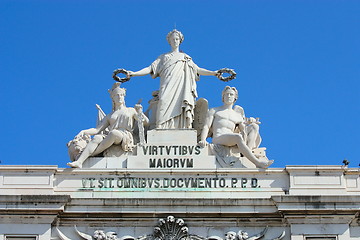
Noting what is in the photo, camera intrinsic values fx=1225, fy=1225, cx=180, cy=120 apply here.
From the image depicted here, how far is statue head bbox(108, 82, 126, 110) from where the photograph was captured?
3725 centimetres

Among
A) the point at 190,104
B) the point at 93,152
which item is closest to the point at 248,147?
the point at 190,104

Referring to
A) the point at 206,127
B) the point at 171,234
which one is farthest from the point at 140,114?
the point at 171,234

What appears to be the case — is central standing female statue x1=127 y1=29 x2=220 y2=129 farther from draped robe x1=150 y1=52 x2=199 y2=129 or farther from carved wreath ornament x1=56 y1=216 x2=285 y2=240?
carved wreath ornament x1=56 y1=216 x2=285 y2=240

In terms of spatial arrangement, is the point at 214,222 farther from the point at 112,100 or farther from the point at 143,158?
the point at 112,100

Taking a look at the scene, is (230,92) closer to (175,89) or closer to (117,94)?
(175,89)

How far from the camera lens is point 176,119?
1457 inches

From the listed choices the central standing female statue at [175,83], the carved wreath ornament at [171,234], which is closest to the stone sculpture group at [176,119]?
the central standing female statue at [175,83]

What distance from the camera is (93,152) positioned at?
118ft

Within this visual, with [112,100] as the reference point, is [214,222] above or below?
below

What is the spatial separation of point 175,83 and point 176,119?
1287mm

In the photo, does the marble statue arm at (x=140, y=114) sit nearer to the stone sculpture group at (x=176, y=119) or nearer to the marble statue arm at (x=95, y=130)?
the stone sculpture group at (x=176, y=119)

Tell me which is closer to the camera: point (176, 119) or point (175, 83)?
point (176, 119)

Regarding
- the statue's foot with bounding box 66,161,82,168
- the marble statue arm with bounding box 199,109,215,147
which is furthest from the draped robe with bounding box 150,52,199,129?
the statue's foot with bounding box 66,161,82,168

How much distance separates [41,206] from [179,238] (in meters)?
3.99
